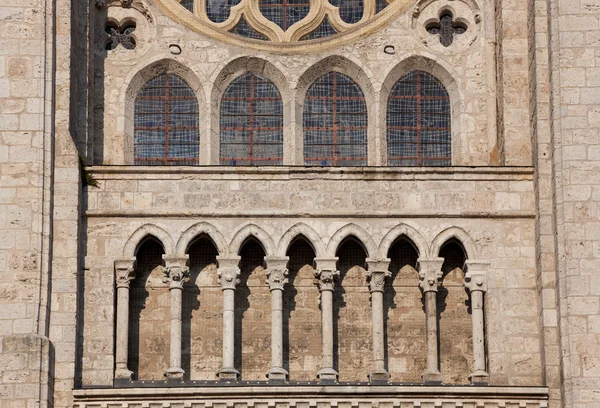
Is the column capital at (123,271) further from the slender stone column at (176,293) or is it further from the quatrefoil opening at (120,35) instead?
the quatrefoil opening at (120,35)

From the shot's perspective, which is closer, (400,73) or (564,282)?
(564,282)

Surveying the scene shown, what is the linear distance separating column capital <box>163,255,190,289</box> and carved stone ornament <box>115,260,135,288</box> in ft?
1.57

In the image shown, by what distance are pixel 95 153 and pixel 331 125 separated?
11.2 feet

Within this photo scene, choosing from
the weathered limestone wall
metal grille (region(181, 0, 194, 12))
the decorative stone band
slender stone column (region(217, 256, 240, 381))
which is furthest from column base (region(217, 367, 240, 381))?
metal grille (region(181, 0, 194, 12))

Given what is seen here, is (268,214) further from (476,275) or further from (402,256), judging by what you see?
(476,275)

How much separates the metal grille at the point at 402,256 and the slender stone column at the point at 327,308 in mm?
865

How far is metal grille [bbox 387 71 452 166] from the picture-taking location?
32.4m

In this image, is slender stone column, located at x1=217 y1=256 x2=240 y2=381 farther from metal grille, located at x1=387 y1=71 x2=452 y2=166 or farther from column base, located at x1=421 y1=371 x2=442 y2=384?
metal grille, located at x1=387 y1=71 x2=452 y2=166

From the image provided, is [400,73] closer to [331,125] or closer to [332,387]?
[331,125]

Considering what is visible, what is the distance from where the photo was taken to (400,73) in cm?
3272

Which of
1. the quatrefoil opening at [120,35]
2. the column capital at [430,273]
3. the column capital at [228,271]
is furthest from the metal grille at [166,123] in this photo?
the column capital at [430,273]

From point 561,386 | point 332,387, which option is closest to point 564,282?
point 561,386

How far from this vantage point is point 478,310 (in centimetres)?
3058

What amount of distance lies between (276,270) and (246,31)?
417 cm
